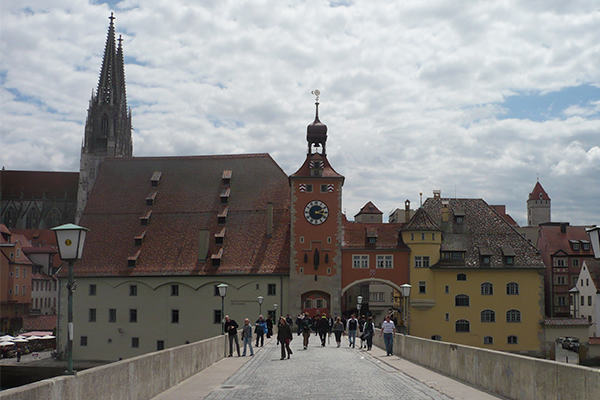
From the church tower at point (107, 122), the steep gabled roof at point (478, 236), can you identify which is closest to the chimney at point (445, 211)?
the steep gabled roof at point (478, 236)

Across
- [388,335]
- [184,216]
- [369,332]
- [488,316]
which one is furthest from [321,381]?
[184,216]

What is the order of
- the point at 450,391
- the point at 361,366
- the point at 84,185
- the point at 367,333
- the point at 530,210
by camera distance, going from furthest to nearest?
the point at 530,210
the point at 84,185
the point at 367,333
the point at 361,366
the point at 450,391

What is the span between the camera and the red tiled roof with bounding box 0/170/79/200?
143 meters

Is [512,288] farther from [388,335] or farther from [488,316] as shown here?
[388,335]

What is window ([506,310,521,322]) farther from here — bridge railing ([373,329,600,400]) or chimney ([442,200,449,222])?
bridge railing ([373,329,600,400])

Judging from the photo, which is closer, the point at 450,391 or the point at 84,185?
the point at 450,391

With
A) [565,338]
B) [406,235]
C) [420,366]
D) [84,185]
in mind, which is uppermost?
[84,185]

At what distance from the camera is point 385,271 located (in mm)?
72062

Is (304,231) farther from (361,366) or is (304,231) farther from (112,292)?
(361,366)

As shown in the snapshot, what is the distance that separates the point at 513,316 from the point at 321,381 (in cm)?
5587

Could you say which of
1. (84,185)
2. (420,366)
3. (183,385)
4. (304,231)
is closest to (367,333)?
(420,366)

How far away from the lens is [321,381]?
20.1 metres

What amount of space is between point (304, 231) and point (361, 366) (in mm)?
46474

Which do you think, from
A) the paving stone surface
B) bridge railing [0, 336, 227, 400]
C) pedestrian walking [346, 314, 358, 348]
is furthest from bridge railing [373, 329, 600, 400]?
pedestrian walking [346, 314, 358, 348]
